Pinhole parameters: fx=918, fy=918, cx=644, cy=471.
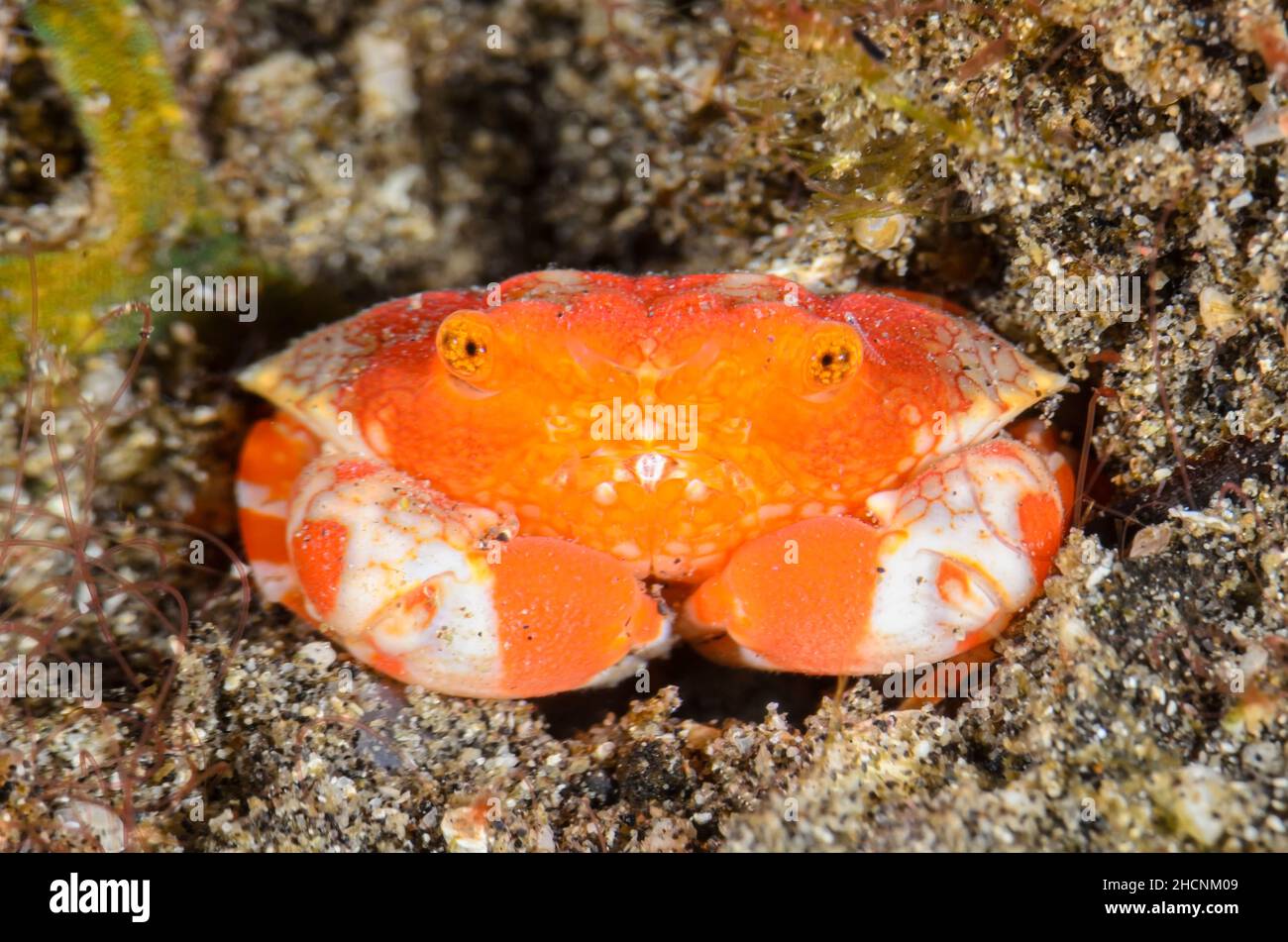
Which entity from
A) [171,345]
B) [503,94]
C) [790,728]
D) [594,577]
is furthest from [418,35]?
[790,728]

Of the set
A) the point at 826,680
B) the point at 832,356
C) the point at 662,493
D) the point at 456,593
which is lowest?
the point at 826,680

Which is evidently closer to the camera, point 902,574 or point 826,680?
point 902,574

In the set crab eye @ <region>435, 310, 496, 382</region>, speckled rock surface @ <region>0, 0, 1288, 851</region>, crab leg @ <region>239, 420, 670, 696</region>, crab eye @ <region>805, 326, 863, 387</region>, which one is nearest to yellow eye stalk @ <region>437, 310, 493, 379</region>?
crab eye @ <region>435, 310, 496, 382</region>

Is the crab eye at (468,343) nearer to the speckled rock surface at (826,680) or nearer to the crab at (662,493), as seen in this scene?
the crab at (662,493)

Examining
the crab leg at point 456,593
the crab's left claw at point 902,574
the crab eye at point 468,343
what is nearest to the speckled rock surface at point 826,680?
the crab's left claw at point 902,574

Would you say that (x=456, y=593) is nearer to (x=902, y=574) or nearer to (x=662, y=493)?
(x=662, y=493)

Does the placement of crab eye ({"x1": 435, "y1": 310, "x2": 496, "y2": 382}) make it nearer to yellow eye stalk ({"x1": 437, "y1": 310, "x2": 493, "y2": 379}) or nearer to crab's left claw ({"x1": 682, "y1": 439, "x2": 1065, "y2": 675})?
yellow eye stalk ({"x1": 437, "y1": 310, "x2": 493, "y2": 379})

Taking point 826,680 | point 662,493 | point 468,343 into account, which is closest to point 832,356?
point 662,493
